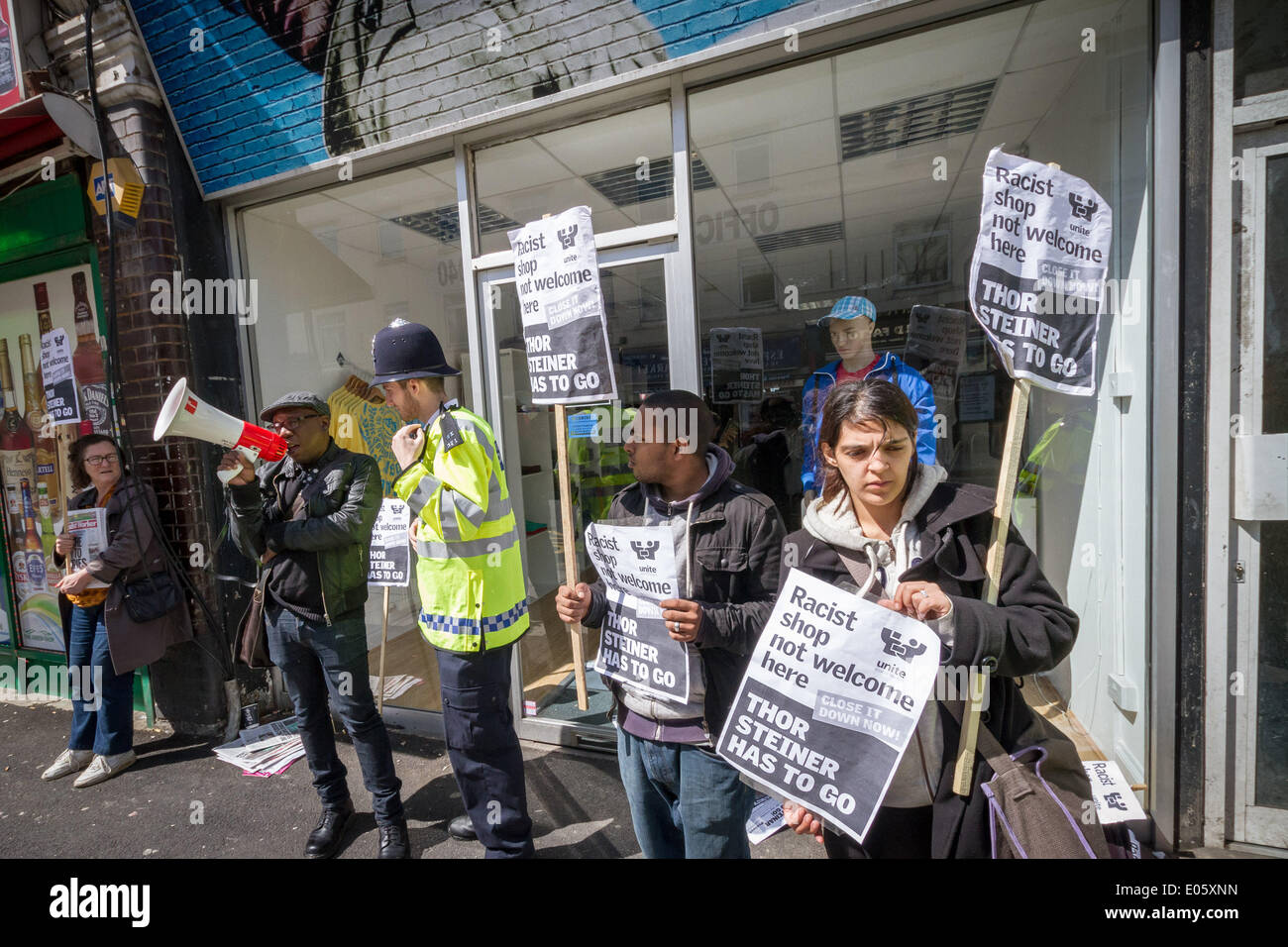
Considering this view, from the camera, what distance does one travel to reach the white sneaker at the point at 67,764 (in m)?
3.75

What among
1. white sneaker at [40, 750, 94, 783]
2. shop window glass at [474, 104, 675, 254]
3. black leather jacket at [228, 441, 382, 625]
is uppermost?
shop window glass at [474, 104, 675, 254]

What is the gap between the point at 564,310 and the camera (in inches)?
94.9

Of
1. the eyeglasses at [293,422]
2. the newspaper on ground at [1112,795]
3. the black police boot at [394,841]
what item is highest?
the eyeglasses at [293,422]

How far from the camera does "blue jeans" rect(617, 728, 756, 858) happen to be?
186 centimetres

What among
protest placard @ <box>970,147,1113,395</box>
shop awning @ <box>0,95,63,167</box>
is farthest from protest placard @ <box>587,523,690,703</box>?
shop awning @ <box>0,95,63,167</box>

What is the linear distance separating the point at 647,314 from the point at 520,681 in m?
2.31

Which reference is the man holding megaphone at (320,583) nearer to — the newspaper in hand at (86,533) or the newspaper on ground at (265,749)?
the newspaper on ground at (265,749)

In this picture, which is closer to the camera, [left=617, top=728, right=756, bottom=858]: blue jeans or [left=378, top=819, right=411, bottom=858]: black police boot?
[left=617, top=728, right=756, bottom=858]: blue jeans

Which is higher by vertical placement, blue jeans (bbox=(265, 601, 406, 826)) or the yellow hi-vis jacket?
the yellow hi-vis jacket

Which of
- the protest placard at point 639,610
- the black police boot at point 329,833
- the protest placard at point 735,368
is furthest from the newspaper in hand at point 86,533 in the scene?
the protest placard at point 735,368

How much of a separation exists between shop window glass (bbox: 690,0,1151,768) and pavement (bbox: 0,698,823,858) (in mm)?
2320

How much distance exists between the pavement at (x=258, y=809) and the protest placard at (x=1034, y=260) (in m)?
2.27

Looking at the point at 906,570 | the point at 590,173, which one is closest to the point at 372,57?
the point at 590,173

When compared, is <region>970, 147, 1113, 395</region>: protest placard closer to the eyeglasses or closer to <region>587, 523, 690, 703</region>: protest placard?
<region>587, 523, 690, 703</region>: protest placard
